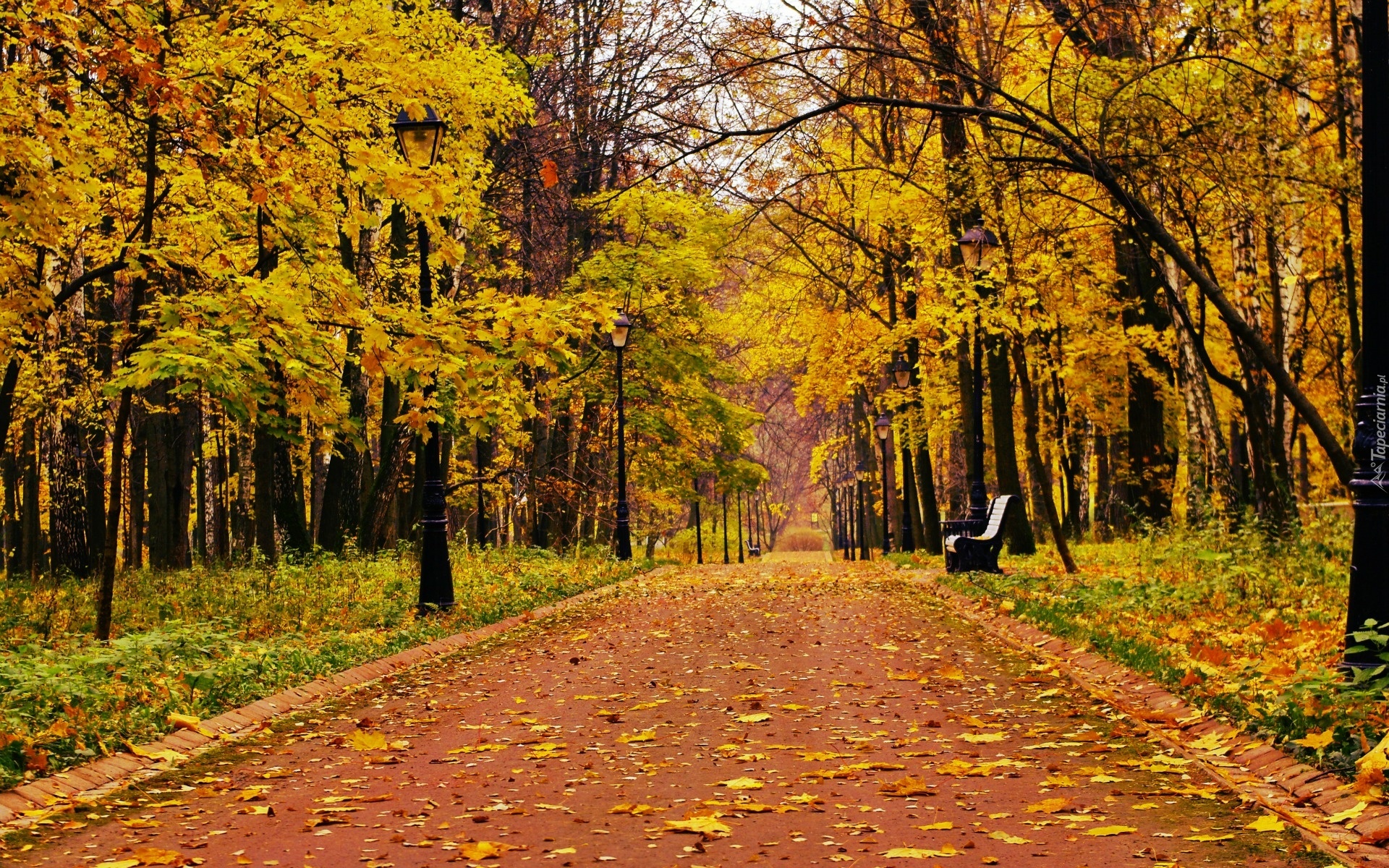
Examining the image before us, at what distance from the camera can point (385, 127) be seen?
17.2 m

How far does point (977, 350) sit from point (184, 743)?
15.6m

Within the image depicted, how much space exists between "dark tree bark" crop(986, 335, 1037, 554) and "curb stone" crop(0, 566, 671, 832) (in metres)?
13.7

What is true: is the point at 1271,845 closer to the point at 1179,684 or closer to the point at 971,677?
the point at 1179,684

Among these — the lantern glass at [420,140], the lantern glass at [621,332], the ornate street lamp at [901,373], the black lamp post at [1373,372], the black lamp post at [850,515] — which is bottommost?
the black lamp post at [850,515]

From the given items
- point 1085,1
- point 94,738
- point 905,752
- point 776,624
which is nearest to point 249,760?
point 94,738

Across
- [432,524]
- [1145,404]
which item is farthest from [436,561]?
[1145,404]

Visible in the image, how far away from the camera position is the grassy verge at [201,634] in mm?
7707

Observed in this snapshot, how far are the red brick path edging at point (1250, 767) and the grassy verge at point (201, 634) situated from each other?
19.9 feet

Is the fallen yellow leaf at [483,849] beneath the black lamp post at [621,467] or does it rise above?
beneath

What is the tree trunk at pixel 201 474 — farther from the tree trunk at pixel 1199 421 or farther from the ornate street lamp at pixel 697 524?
the tree trunk at pixel 1199 421

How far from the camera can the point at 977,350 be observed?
20891 mm

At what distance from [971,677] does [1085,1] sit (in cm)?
787

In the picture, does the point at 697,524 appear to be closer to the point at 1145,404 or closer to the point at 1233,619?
the point at 1145,404

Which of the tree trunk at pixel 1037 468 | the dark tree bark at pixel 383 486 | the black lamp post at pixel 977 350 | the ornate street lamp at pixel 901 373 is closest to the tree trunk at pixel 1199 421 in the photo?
the tree trunk at pixel 1037 468
